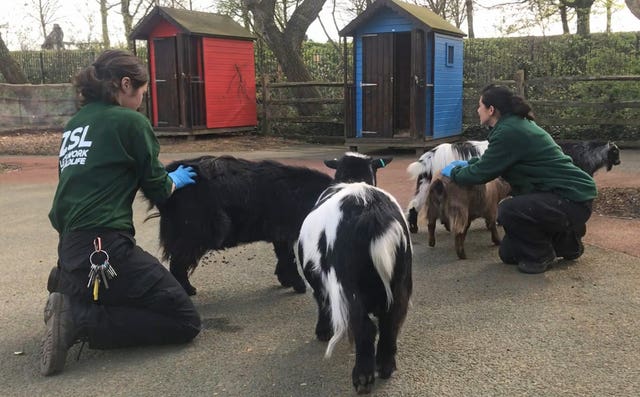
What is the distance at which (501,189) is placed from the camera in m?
5.93

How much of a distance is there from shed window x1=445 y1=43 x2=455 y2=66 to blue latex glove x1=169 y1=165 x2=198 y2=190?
32.6 ft

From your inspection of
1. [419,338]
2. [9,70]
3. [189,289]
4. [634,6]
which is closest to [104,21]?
[9,70]

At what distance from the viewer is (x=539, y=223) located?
16.2 ft

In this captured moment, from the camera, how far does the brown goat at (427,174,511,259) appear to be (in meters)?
5.34

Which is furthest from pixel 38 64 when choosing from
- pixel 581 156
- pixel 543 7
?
pixel 581 156

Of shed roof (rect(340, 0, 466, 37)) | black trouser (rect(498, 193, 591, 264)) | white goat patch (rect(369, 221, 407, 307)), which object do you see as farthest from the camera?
shed roof (rect(340, 0, 466, 37))

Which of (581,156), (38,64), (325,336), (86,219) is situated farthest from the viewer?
(38,64)

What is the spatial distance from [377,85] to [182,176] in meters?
9.22

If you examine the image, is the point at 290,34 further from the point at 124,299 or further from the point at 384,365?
the point at 384,365

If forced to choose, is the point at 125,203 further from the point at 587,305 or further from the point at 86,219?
the point at 587,305

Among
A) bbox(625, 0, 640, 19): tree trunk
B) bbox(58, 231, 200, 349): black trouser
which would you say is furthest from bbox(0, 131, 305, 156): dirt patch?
bbox(58, 231, 200, 349): black trouser

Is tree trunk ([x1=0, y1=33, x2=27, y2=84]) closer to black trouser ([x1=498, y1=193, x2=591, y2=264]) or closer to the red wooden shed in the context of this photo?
the red wooden shed

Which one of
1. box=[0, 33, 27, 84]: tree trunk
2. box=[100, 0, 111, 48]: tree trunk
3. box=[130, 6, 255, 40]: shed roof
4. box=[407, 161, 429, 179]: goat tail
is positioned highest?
box=[100, 0, 111, 48]: tree trunk

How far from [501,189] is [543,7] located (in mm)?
17011
